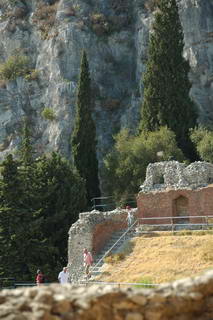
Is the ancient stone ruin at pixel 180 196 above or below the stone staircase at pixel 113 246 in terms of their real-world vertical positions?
above

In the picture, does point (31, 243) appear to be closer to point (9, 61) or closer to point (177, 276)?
point (177, 276)

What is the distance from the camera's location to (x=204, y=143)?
4384 cm

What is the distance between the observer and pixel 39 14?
6500cm

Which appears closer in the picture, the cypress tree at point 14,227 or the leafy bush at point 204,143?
the cypress tree at point 14,227

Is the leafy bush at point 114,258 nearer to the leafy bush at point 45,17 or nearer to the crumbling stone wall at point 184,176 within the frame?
the crumbling stone wall at point 184,176

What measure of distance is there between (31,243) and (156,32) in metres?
25.3

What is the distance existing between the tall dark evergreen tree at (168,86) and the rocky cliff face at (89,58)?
5.30 meters

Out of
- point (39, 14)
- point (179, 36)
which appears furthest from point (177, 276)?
point (39, 14)

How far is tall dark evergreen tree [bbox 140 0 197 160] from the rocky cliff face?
17.4ft

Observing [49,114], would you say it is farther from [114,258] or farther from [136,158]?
[114,258]

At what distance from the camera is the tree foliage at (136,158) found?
44.2 meters

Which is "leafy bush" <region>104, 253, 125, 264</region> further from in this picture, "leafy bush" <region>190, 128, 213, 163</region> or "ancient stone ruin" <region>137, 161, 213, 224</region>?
"leafy bush" <region>190, 128, 213, 163</region>

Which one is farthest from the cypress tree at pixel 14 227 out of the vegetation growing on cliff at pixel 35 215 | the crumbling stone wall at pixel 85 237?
the crumbling stone wall at pixel 85 237

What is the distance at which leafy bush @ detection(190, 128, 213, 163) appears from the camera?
43.8 m
